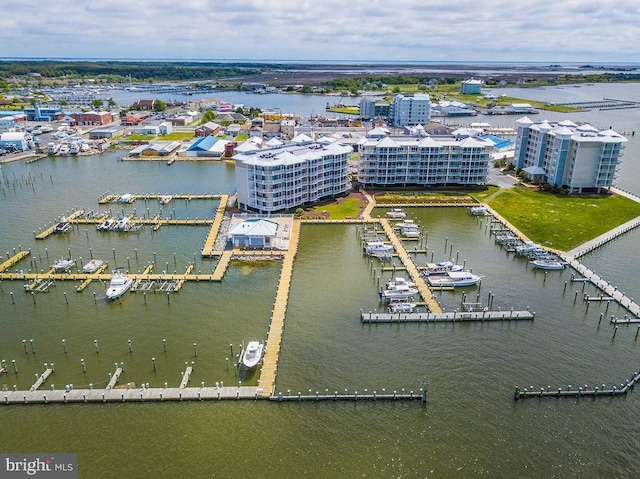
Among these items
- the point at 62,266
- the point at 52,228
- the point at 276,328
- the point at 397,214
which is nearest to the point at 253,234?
the point at 276,328

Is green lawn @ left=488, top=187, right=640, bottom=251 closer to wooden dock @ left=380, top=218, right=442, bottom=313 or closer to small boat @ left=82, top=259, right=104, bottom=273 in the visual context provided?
wooden dock @ left=380, top=218, right=442, bottom=313

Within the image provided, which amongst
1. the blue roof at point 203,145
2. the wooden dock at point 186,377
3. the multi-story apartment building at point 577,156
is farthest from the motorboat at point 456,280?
the blue roof at point 203,145

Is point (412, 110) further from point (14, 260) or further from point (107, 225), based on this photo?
point (14, 260)

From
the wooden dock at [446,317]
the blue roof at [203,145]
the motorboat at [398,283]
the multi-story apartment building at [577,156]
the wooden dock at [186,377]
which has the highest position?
the multi-story apartment building at [577,156]

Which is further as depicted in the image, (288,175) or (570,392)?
(288,175)

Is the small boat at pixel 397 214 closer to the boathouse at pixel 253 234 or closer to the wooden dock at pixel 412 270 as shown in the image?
the wooden dock at pixel 412 270

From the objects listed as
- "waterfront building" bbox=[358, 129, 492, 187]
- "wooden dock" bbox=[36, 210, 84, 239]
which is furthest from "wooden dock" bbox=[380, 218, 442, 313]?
"wooden dock" bbox=[36, 210, 84, 239]
